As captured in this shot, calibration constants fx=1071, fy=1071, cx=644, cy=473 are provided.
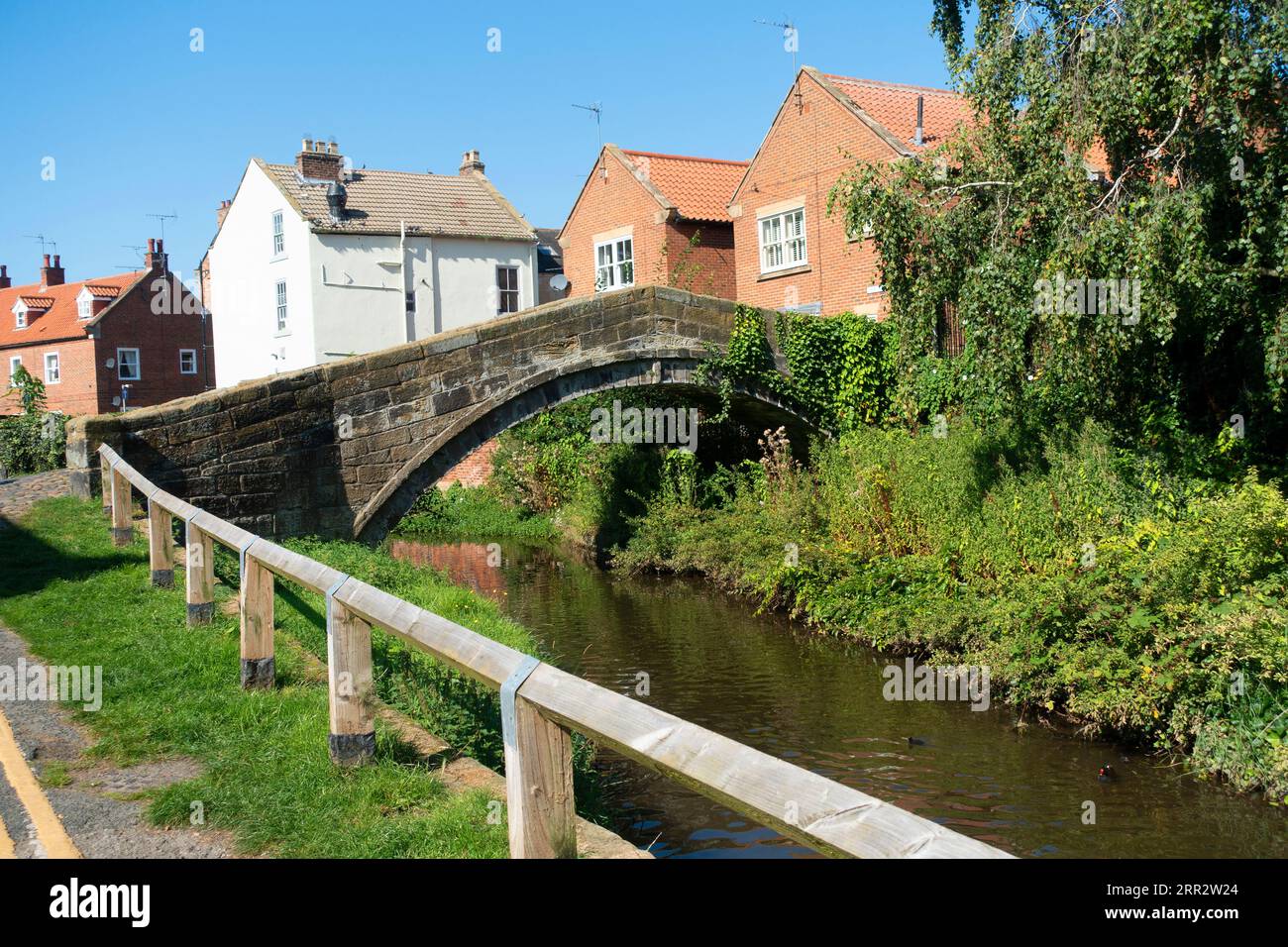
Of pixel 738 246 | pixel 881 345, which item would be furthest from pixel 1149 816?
pixel 738 246

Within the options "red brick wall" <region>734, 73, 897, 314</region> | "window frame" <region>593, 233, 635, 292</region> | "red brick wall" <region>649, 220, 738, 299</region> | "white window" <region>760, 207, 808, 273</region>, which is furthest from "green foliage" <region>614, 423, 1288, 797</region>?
"window frame" <region>593, 233, 635, 292</region>

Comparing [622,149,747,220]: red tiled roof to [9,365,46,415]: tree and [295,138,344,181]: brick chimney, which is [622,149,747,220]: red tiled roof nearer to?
[295,138,344,181]: brick chimney

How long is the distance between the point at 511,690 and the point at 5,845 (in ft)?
7.32

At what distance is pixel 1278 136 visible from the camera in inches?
377

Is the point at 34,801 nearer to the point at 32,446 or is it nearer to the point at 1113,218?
the point at 1113,218

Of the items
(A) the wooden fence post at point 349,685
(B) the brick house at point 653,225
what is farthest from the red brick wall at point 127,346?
(A) the wooden fence post at point 349,685

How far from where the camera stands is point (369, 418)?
12.9 m

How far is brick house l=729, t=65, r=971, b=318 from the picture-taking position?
20609 mm

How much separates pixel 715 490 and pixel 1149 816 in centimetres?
1166

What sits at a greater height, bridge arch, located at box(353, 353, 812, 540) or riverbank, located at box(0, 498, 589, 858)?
bridge arch, located at box(353, 353, 812, 540)

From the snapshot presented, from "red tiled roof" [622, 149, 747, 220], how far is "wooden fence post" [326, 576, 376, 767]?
71.1ft

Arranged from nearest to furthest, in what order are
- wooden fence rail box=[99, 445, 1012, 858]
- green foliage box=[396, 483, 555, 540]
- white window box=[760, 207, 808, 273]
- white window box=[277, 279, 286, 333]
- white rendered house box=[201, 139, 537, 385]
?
1. wooden fence rail box=[99, 445, 1012, 858]
2. white window box=[760, 207, 808, 273]
3. green foliage box=[396, 483, 555, 540]
4. white rendered house box=[201, 139, 537, 385]
5. white window box=[277, 279, 286, 333]

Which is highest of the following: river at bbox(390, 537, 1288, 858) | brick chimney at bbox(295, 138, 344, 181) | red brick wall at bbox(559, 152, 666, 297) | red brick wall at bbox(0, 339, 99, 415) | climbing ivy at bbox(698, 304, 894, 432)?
brick chimney at bbox(295, 138, 344, 181)
